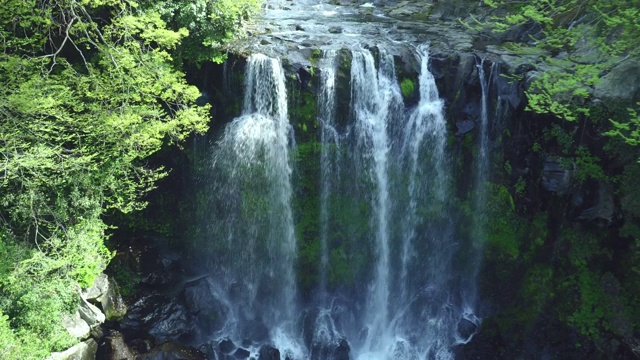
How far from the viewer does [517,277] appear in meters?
15.3

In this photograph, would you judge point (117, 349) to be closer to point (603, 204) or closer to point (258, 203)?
point (258, 203)

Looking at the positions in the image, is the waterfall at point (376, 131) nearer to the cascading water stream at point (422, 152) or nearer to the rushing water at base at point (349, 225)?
the rushing water at base at point (349, 225)

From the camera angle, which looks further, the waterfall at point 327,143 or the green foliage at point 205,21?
the waterfall at point 327,143

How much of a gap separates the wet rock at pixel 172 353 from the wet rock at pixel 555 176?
10.4m

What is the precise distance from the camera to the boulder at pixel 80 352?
1177cm

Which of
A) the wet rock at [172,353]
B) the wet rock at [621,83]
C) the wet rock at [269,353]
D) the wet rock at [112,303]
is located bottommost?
the wet rock at [269,353]

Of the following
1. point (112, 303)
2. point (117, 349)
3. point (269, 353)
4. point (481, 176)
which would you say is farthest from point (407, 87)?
point (117, 349)

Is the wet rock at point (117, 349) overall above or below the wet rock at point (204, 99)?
below

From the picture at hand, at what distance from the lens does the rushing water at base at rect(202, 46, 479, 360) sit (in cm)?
1514

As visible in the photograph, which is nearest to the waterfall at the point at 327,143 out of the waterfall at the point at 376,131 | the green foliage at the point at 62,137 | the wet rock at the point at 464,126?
the waterfall at the point at 376,131

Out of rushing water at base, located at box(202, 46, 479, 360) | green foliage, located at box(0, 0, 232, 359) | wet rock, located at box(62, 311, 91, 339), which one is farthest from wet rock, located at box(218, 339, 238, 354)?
green foliage, located at box(0, 0, 232, 359)

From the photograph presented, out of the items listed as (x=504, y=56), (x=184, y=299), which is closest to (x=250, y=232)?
(x=184, y=299)

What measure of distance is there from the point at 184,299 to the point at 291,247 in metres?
3.44

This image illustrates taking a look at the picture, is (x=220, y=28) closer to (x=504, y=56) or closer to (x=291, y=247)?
(x=291, y=247)
